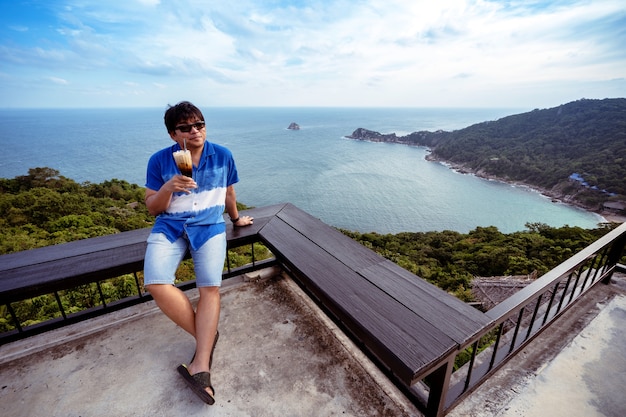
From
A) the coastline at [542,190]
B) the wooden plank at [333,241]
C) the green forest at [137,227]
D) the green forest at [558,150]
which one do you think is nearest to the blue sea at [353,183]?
the coastline at [542,190]

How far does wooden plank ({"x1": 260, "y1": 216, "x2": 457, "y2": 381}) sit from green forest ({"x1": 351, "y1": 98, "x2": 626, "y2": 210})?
53878mm

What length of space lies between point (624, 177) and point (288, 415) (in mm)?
58396

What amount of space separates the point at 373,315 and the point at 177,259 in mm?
1248

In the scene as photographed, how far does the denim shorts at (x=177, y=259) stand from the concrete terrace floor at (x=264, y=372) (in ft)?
1.87

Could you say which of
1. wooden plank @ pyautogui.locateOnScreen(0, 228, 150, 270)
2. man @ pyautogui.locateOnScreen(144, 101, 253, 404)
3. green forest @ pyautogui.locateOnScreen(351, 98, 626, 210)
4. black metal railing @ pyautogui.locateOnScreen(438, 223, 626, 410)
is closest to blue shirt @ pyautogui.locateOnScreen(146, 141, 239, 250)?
man @ pyautogui.locateOnScreen(144, 101, 253, 404)

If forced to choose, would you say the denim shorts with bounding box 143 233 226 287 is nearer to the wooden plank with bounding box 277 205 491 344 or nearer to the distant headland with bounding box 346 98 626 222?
the wooden plank with bounding box 277 205 491 344

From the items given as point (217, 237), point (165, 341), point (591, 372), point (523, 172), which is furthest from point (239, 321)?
point (523, 172)

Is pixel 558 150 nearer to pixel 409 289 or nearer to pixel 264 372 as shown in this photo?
pixel 409 289

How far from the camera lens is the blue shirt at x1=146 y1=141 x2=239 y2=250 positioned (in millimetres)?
1876

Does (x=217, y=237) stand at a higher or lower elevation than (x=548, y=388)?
higher

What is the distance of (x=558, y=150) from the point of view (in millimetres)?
54156

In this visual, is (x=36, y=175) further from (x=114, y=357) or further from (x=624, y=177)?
(x=624, y=177)

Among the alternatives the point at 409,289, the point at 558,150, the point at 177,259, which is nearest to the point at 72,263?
the point at 177,259

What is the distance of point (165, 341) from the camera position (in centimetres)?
201
